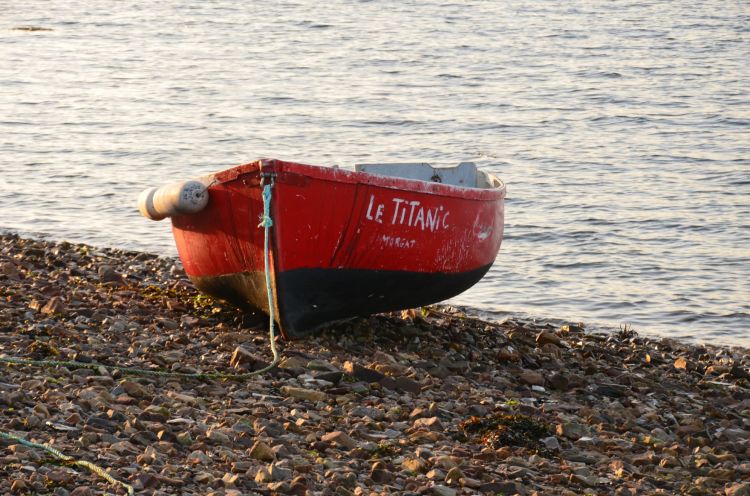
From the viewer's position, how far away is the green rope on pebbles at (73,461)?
17.1 ft

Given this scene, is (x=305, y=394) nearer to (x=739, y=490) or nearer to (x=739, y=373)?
(x=739, y=490)

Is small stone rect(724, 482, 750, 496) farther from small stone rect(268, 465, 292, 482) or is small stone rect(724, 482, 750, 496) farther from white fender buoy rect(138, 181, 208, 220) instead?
white fender buoy rect(138, 181, 208, 220)

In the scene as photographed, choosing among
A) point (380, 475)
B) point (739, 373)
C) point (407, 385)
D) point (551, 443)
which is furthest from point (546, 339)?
point (380, 475)

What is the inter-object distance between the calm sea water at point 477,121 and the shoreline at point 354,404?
2438 millimetres

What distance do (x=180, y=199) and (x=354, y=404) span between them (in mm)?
2360

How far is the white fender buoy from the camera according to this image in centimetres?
842

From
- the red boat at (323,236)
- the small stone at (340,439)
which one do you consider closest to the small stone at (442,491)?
the small stone at (340,439)

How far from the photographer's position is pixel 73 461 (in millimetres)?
5414

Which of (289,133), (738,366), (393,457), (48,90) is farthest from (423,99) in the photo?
(393,457)

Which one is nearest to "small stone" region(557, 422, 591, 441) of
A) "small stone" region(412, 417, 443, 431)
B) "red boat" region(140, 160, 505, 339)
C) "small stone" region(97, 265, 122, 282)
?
"small stone" region(412, 417, 443, 431)

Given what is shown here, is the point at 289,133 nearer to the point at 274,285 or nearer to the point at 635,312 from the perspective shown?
the point at 635,312

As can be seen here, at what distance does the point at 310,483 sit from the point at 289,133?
15.2 metres

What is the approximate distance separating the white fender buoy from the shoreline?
2.96ft

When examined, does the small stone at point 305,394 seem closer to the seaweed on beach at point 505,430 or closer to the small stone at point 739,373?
the seaweed on beach at point 505,430
